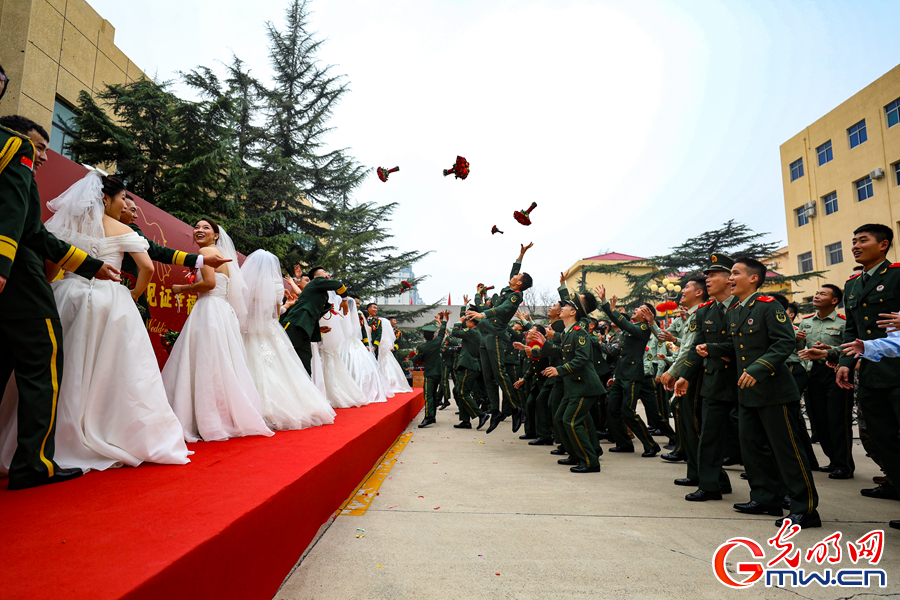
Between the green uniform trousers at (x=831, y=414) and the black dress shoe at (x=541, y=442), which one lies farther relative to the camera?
the black dress shoe at (x=541, y=442)

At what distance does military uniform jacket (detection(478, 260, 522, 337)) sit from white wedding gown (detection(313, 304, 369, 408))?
89.1 inches

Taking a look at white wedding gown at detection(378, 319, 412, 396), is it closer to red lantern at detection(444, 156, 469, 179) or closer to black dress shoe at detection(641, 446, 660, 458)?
red lantern at detection(444, 156, 469, 179)

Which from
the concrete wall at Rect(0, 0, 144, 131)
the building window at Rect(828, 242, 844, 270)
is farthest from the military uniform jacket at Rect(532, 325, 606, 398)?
the building window at Rect(828, 242, 844, 270)

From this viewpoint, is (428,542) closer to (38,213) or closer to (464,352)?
(38,213)

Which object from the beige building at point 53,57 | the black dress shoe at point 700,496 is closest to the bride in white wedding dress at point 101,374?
the black dress shoe at point 700,496

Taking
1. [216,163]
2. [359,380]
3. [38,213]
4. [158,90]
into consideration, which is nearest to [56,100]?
[158,90]

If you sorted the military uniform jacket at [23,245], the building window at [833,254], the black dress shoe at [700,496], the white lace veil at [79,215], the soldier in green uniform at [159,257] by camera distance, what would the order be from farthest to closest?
the building window at [833,254], the black dress shoe at [700,496], the soldier in green uniform at [159,257], the white lace veil at [79,215], the military uniform jacket at [23,245]

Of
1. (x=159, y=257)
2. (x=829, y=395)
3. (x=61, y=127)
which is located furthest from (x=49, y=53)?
(x=829, y=395)

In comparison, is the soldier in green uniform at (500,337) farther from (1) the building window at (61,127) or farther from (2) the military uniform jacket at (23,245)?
(1) the building window at (61,127)

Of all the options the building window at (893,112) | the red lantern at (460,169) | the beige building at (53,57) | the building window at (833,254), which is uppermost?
the building window at (893,112)

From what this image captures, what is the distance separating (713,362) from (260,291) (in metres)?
4.24

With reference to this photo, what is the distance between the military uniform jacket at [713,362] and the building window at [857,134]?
24356mm

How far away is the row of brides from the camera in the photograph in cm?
253

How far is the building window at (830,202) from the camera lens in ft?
75.1
